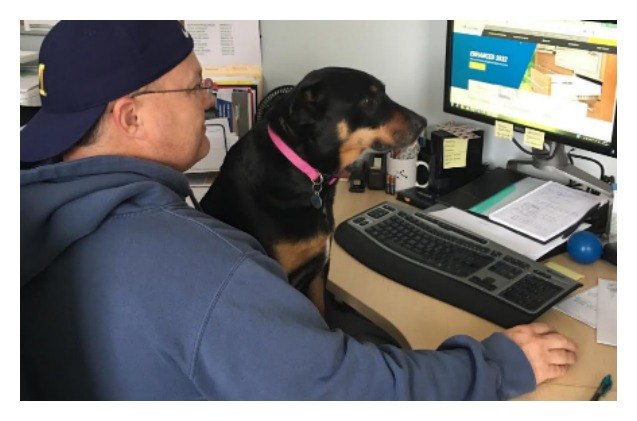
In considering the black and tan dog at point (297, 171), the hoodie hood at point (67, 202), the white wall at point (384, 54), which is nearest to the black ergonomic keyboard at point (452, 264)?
the black and tan dog at point (297, 171)

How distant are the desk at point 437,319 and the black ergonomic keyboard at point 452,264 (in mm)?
26

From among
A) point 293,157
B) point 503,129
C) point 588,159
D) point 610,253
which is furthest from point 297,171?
point 588,159

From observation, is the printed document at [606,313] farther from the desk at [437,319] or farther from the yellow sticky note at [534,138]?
the yellow sticky note at [534,138]

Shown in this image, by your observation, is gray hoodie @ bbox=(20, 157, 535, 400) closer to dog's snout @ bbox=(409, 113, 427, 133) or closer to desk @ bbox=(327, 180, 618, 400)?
desk @ bbox=(327, 180, 618, 400)

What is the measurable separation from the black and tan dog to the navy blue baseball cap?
481mm

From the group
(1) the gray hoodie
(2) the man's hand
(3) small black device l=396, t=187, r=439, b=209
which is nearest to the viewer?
(1) the gray hoodie

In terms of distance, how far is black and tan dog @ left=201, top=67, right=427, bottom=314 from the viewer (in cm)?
137

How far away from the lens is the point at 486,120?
1.70m

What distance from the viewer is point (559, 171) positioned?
1630 mm

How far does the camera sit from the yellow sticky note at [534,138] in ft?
5.17

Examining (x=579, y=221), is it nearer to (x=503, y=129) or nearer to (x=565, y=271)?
(x=565, y=271)

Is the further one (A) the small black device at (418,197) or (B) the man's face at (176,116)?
(A) the small black device at (418,197)

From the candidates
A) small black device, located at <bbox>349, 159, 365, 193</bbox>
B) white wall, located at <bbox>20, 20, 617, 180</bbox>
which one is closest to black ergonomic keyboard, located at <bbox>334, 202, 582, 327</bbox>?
small black device, located at <bbox>349, 159, 365, 193</bbox>

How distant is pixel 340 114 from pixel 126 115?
0.64 metres
